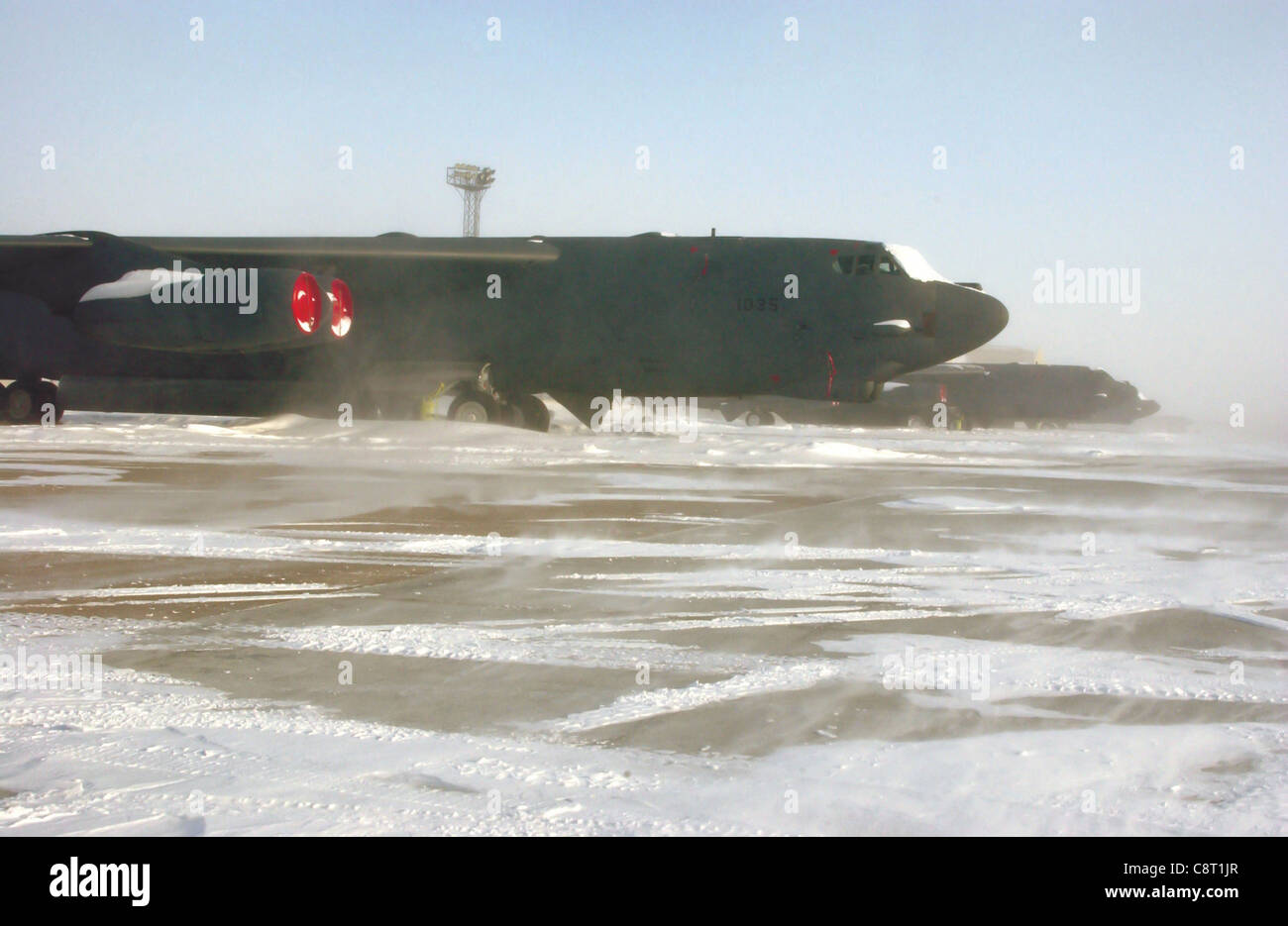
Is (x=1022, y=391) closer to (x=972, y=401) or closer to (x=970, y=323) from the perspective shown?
(x=972, y=401)

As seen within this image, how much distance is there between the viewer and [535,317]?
16.8 m

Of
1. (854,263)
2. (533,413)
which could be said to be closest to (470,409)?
(533,413)

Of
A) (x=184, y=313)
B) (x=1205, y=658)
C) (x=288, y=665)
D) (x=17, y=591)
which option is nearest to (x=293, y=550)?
(x=17, y=591)

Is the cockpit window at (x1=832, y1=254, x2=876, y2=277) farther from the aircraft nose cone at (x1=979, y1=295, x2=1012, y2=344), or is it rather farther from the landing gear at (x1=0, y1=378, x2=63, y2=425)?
the landing gear at (x1=0, y1=378, x2=63, y2=425)

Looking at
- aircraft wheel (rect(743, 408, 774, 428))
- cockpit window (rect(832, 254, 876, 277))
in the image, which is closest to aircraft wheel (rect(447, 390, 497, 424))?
cockpit window (rect(832, 254, 876, 277))

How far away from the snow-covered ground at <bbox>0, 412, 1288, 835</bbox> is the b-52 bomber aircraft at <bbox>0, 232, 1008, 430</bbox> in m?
5.86

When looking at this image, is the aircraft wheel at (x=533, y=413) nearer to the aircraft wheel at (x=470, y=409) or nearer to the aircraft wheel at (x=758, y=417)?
the aircraft wheel at (x=470, y=409)

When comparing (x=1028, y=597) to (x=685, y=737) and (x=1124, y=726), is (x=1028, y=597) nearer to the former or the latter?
(x=1124, y=726)

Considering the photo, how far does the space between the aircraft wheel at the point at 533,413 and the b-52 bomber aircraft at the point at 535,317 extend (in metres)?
1.05

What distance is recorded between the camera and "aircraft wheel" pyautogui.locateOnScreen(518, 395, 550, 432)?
59.4 ft

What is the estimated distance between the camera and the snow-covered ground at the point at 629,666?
3254 mm

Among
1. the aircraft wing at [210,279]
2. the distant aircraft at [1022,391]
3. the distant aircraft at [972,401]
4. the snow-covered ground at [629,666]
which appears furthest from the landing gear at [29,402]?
the distant aircraft at [1022,391]
